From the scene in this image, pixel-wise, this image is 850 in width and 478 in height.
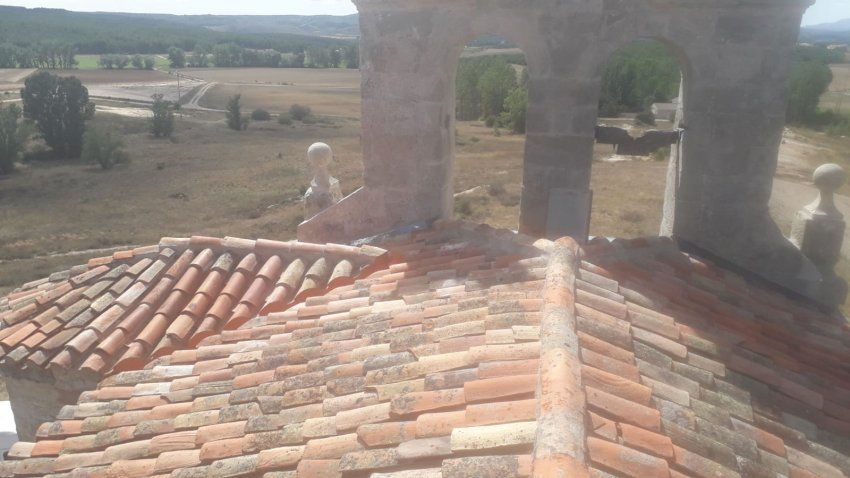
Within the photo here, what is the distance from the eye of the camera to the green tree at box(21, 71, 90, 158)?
4441 centimetres

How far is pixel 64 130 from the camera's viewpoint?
146 ft

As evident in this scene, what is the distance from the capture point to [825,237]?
18.0ft

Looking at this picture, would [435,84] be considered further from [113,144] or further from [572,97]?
[113,144]

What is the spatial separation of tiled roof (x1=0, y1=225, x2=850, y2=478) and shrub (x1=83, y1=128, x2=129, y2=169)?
39667 mm

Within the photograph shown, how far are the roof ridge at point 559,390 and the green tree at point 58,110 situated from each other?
160 ft

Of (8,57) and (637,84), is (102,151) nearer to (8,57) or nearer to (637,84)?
(637,84)

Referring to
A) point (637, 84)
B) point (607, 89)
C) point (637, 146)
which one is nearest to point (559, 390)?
point (637, 146)

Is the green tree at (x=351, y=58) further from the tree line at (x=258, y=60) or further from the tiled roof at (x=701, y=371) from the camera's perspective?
the tiled roof at (x=701, y=371)

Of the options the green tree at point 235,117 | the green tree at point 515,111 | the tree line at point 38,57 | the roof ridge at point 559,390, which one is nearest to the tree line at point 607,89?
the green tree at point 515,111

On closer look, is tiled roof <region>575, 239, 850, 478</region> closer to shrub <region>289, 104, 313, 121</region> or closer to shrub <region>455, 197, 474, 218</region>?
shrub <region>455, 197, 474, 218</region>

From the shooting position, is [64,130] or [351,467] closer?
[351,467]

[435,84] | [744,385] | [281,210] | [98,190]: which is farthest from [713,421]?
[98,190]

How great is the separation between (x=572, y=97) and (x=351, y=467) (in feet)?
11.8

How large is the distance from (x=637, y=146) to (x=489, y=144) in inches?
1425
